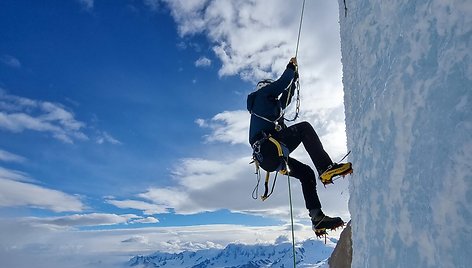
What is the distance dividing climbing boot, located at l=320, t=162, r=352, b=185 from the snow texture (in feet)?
2.54

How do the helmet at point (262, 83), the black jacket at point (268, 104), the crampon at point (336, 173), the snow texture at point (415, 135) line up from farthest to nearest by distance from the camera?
1. the helmet at point (262, 83)
2. the black jacket at point (268, 104)
3. the crampon at point (336, 173)
4. the snow texture at point (415, 135)

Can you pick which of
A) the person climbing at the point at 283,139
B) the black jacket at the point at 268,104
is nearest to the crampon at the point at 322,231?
the person climbing at the point at 283,139

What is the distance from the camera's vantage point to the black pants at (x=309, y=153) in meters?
4.94

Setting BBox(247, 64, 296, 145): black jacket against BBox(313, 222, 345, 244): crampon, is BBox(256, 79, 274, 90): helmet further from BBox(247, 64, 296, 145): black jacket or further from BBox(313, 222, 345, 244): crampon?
BBox(313, 222, 345, 244): crampon

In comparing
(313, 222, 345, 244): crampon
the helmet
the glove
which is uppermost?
the glove

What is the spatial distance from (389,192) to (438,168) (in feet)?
2.05

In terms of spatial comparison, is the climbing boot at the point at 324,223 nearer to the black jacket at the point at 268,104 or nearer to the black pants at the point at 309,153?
the black pants at the point at 309,153

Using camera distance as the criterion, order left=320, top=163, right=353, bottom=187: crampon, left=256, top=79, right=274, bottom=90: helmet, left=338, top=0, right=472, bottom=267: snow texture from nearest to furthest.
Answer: left=338, top=0, right=472, bottom=267: snow texture, left=320, top=163, right=353, bottom=187: crampon, left=256, top=79, right=274, bottom=90: helmet

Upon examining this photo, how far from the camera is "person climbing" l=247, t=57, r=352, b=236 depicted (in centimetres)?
519

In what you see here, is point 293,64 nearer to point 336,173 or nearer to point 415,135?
point 336,173

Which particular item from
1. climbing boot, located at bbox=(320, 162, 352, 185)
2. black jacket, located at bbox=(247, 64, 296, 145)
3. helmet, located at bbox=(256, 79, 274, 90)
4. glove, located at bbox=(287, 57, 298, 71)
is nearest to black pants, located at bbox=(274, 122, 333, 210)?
climbing boot, located at bbox=(320, 162, 352, 185)

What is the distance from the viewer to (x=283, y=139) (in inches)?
215

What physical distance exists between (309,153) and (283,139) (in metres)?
0.50

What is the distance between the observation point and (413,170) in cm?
244
